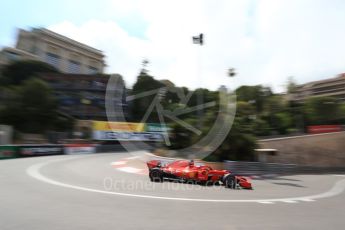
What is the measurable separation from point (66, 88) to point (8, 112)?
1209 inches

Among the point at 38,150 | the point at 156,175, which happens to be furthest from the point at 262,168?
the point at 38,150

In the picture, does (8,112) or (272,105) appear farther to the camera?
(272,105)

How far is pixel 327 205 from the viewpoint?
1108cm

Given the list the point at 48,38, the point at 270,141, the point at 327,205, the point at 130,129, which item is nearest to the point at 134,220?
the point at 327,205

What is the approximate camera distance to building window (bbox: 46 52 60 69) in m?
118

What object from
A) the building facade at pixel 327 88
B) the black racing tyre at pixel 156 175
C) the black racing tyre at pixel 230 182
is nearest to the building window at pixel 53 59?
the building facade at pixel 327 88

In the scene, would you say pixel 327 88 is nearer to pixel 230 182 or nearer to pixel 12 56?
pixel 12 56

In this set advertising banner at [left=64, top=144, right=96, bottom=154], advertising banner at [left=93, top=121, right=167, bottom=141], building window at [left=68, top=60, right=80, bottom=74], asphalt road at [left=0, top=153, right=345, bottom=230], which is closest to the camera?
asphalt road at [left=0, top=153, right=345, bottom=230]

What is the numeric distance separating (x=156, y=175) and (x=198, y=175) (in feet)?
5.94

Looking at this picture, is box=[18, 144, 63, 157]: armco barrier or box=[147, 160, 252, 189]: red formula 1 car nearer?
box=[147, 160, 252, 189]: red formula 1 car

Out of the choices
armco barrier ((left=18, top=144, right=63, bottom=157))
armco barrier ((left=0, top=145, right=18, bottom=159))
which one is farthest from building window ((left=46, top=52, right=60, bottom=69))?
armco barrier ((left=0, top=145, right=18, bottom=159))

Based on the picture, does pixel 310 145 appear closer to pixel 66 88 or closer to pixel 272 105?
pixel 272 105

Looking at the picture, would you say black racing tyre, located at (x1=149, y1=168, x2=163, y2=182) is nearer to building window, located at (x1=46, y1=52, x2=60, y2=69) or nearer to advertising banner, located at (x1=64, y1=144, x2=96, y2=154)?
advertising banner, located at (x1=64, y1=144, x2=96, y2=154)

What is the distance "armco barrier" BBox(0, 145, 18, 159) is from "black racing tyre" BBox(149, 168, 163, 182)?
2048 centimetres
